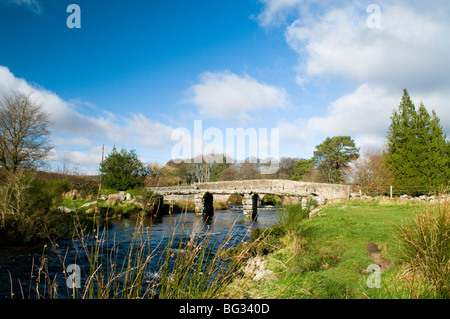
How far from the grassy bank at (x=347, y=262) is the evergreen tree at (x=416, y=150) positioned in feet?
49.4

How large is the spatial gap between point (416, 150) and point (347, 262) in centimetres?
2013

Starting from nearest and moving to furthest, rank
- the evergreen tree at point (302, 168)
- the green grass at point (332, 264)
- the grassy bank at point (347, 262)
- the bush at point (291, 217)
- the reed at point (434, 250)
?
1. the reed at point (434, 250)
2. the grassy bank at point (347, 262)
3. the green grass at point (332, 264)
4. the bush at point (291, 217)
5. the evergreen tree at point (302, 168)

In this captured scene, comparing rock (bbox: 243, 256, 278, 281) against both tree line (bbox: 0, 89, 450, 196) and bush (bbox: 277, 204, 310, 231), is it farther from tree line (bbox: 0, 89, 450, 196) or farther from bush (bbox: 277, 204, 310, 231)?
tree line (bbox: 0, 89, 450, 196)

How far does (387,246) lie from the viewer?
5492mm

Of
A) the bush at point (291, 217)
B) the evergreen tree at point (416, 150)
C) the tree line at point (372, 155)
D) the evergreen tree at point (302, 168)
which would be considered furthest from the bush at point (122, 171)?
the evergreen tree at point (302, 168)

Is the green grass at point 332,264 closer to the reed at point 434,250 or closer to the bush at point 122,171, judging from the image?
the reed at point 434,250

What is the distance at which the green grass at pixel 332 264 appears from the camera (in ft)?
11.0

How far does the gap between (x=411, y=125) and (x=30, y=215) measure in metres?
26.1

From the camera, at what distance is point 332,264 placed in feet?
16.1

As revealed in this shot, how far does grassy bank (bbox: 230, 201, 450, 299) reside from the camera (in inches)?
122

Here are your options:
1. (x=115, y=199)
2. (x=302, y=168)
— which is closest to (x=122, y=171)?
(x=115, y=199)

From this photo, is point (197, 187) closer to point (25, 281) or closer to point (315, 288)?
point (25, 281)

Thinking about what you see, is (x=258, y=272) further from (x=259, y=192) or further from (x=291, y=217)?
(x=259, y=192)
